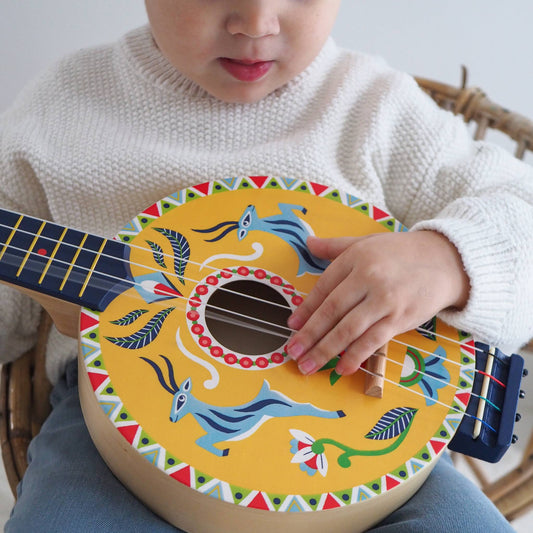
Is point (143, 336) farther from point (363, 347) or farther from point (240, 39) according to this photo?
point (240, 39)

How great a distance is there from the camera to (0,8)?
41.4 inches

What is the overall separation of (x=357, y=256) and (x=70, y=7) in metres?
0.83

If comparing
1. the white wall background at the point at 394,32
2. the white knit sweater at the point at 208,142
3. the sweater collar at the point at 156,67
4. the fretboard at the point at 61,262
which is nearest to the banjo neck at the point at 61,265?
the fretboard at the point at 61,262

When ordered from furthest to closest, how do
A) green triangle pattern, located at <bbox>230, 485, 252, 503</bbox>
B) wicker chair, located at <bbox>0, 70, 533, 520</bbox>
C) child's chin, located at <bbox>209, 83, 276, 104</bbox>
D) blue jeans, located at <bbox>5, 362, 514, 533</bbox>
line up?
wicker chair, located at <bbox>0, 70, 533, 520</bbox> < child's chin, located at <bbox>209, 83, 276, 104</bbox> < blue jeans, located at <bbox>5, 362, 514, 533</bbox> < green triangle pattern, located at <bbox>230, 485, 252, 503</bbox>

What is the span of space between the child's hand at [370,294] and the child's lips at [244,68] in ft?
0.62

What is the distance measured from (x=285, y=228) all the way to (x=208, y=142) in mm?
183

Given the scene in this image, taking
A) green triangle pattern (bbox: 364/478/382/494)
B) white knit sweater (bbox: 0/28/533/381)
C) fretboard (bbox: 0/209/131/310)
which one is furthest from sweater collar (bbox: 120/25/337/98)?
green triangle pattern (bbox: 364/478/382/494)

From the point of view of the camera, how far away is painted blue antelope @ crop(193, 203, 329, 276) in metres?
0.58

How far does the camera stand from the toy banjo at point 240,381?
447mm

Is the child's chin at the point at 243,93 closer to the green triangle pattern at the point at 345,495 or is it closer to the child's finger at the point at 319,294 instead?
the child's finger at the point at 319,294

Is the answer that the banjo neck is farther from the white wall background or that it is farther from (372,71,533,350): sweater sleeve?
the white wall background

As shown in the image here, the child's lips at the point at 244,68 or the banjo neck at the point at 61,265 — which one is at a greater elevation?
the child's lips at the point at 244,68

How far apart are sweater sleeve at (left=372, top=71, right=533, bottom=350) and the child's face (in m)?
0.15

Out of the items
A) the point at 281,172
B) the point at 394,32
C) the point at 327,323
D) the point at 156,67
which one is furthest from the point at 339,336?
the point at 394,32
